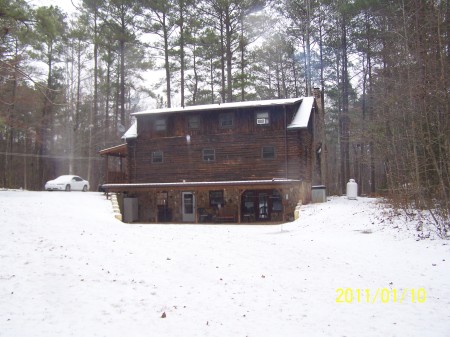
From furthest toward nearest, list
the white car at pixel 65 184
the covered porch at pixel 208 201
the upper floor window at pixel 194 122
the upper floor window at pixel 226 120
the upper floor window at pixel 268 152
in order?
the white car at pixel 65 184
the upper floor window at pixel 194 122
the upper floor window at pixel 226 120
the upper floor window at pixel 268 152
the covered porch at pixel 208 201

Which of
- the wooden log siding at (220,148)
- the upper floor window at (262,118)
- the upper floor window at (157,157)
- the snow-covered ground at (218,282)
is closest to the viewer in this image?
the snow-covered ground at (218,282)

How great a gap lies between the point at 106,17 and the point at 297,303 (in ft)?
106

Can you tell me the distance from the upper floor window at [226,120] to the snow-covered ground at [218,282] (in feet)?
38.6

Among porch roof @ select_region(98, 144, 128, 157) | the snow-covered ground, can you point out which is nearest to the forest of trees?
porch roof @ select_region(98, 144, 128, 157)

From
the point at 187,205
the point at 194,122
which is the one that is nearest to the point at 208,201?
the point at 187,205

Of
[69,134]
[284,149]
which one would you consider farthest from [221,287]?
[69,134]

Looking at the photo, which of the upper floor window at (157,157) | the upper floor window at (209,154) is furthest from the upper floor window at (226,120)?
the upper floor window at (157,157)

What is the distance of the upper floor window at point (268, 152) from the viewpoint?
23.4 m

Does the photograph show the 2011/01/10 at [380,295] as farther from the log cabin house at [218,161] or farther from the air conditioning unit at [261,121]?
the air conditioning unit at [261,121]

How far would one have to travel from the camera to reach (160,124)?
25922 mm

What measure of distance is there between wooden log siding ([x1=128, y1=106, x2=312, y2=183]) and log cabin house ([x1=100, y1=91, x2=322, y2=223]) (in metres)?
0.06

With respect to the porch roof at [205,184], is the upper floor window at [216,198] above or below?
below

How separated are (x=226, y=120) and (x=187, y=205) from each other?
19.7 feet

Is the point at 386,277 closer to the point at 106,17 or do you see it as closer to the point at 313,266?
the point at 313,266
